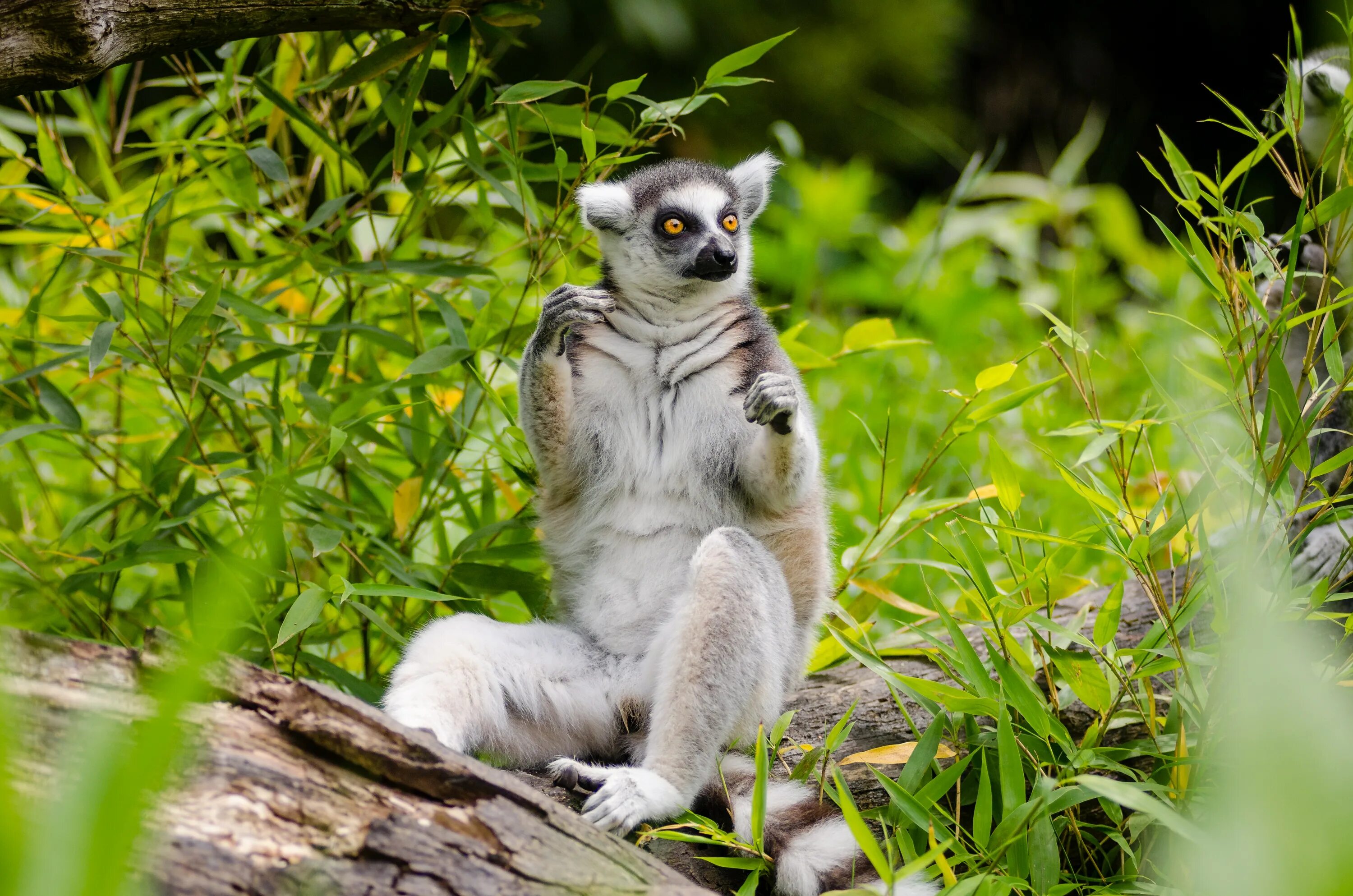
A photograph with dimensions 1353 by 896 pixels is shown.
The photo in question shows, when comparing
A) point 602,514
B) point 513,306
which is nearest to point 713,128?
point 513,306

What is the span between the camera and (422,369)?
85.7 inches

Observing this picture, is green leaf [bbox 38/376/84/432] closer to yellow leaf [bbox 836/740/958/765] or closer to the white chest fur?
the white chest fur

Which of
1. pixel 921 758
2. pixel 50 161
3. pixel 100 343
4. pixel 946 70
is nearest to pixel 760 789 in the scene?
pixel 921 758

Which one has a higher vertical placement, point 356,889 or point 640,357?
point 640,357

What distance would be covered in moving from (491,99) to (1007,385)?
2.86m

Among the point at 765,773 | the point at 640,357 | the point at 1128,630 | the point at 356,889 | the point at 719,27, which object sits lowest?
the point at 1128,630

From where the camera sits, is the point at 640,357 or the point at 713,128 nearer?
the point at 640,357

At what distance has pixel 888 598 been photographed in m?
2.46

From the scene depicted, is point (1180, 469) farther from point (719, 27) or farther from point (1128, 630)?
point (719, 27)

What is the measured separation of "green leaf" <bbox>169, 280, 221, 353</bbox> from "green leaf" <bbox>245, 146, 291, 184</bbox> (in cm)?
29

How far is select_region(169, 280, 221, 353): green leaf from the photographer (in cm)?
203

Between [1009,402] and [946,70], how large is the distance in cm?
530

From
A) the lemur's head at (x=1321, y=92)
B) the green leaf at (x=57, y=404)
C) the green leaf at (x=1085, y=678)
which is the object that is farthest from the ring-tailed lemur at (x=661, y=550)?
the lemur's head at (x=1321, y=92)

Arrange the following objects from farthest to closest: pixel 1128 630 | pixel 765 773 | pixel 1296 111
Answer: pixel 1128 630
pixel 1296 111
pixel 765 773
